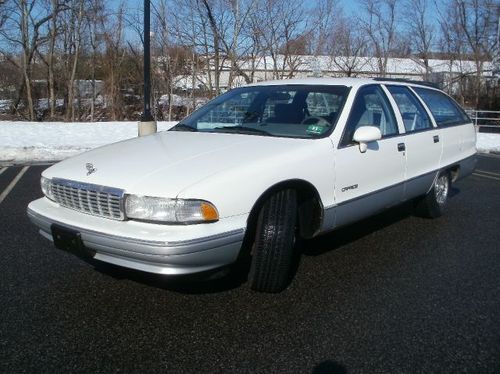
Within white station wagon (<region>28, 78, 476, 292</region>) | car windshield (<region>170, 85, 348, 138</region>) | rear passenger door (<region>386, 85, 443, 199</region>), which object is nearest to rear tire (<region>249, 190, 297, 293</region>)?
white station wagon (<region>28, 78, 476, 292</region>)

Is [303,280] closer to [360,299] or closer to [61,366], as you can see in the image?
Result: [360,299]

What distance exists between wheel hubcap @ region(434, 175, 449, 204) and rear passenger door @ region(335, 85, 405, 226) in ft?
3.93

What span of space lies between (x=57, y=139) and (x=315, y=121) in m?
12.2

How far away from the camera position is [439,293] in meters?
3.52

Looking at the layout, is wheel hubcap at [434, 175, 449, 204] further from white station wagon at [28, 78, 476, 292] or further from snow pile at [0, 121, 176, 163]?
snow pile at [0, 121, 176, 163]

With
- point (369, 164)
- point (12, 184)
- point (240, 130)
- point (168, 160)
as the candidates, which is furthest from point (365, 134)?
point (12, 184)

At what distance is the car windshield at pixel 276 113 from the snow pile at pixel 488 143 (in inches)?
452

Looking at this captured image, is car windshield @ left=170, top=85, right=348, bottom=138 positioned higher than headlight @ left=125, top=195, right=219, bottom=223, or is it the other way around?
car windshield @ left=170, top=85, right=348, bottom=138

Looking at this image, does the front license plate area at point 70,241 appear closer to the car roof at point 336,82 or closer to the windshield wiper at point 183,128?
the windshield wiper at point 183,128

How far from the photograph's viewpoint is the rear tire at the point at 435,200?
5.40 metres

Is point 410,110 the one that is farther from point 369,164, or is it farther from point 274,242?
point 274,242

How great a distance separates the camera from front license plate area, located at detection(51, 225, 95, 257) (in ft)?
10.1

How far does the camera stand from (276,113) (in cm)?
416

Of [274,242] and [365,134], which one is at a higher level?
[365,134]
